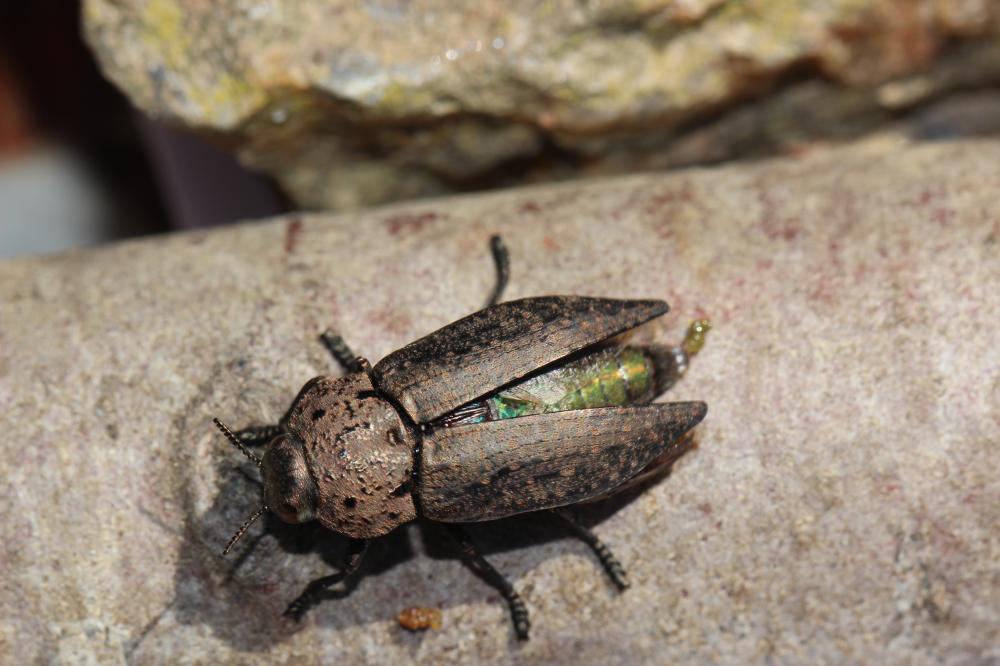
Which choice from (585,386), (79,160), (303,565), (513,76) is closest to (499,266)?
(585,386)

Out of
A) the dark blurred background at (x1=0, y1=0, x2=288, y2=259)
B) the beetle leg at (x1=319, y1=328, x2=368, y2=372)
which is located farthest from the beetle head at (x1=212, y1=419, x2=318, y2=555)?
the dark blurred background at (x1=0, y1=0, x2=288, y2=259)

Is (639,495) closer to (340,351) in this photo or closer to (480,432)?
(480,432)

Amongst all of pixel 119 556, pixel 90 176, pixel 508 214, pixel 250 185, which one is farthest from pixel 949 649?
pixel 90 176

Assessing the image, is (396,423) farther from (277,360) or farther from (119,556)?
(119,556)

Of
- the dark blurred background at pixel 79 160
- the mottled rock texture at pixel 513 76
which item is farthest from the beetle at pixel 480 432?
the dark blurred background at pixel 79 160

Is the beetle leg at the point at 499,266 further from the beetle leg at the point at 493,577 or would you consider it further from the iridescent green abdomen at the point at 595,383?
the beetle leg at the point at 493,577

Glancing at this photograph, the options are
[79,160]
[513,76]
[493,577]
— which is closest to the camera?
[493,577]

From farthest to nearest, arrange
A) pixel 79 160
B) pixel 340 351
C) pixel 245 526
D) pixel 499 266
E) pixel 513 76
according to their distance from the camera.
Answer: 1. pixel 79 160
2. pixel 513 76
3. pixel 499 266
4. pixel 340 351
5. pixel 245 526
